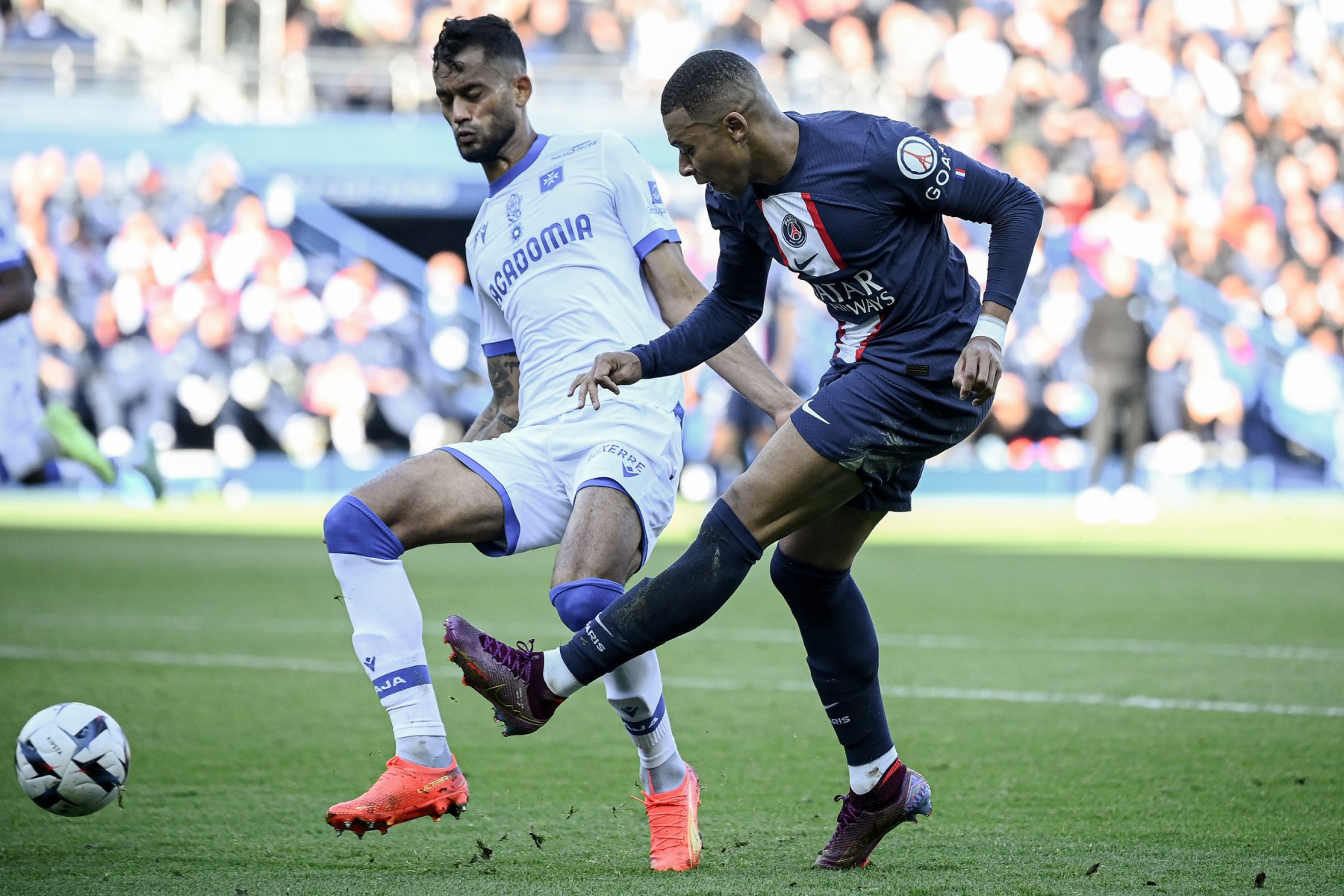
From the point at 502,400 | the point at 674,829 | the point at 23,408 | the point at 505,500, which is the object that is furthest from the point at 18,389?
the point at 674,829

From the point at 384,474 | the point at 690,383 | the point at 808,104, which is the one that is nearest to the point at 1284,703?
the point at 384,474

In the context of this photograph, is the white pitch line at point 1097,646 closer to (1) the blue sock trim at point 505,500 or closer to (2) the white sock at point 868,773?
(2) the white sock at point 868,773

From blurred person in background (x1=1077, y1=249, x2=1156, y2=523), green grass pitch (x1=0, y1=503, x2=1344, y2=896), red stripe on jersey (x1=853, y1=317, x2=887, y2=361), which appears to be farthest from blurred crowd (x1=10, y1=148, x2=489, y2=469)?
red stripe on jersey (x1=853, y1=317, x2=887, y2=361)

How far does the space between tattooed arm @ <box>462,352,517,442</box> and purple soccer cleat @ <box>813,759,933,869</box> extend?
4.64 feet

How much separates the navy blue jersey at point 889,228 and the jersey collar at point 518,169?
0.88 m

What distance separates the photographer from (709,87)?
347 cm

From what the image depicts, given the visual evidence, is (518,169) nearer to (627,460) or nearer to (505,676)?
(627,460)

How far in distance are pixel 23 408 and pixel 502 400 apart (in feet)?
11.4

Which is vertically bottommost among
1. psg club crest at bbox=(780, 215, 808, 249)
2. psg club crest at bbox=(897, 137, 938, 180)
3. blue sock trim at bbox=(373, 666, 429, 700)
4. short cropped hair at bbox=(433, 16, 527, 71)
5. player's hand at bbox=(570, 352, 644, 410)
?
blue sock trim at bbox=(373, 666, 429, 700)

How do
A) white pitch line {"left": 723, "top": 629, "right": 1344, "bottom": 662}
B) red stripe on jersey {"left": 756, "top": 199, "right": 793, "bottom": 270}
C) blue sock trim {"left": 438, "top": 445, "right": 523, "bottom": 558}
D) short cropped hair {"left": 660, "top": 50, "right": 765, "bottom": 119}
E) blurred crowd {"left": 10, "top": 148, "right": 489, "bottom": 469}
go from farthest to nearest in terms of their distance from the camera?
blurred crowd {"left": 10, "top": 148, "right": 489, "bottom": 469}, white pitch line {"left": 723, "top": 629, "right": 1344, "bottom": 662}, blue sock trim {"left": 438, "top": 445, "right": 523, "bottom": 558}, red stripe on jersey {"left": 756, "top": 199, "right": 793, "bottom": 270}, short cropped hair {"left": 660, "top": 50, "right": 765, "bottom": 119}

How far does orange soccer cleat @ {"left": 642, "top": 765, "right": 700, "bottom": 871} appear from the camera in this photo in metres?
3.74

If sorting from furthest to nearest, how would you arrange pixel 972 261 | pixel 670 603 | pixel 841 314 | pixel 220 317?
1. pixel 972 261
2. pixel 220 317
3. pixel 841 314
4. pixel 670 603

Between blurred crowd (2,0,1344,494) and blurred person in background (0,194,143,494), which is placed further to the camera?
blurred crowd (2,0,1344,494)

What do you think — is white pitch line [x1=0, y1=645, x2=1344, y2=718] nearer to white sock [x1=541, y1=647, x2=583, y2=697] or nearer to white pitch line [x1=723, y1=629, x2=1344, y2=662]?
white pitch line [x1=723, y1=629, x2=1344, y2=662]
